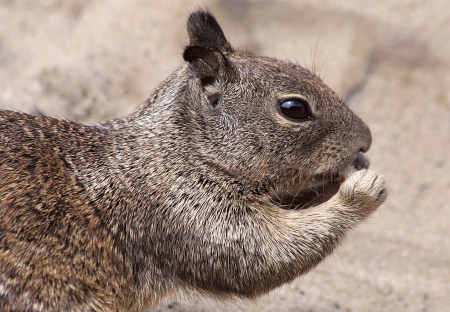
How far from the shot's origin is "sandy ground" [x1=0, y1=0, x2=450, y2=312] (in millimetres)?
6098

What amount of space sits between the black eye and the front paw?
0.51m

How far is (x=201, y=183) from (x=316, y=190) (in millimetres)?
878

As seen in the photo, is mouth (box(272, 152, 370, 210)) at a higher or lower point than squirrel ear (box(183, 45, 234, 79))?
lower

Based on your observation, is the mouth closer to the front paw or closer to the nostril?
the nostril

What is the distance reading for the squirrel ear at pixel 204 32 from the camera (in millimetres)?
3469

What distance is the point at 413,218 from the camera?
5945 mm

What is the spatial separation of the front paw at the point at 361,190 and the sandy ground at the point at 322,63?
2.40 meters

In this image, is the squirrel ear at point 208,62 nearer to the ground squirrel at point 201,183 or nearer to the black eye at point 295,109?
the ground squirrel at point 201,183

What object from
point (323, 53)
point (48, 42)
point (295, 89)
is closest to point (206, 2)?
point (323, 53)

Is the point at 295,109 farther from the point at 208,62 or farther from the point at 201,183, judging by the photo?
the point at 201,183

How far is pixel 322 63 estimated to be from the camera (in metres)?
7.05

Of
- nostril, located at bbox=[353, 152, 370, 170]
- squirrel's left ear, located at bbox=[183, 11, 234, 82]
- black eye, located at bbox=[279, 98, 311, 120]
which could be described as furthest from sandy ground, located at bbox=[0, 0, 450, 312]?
black eye, located at bbox=[279, 98, 311, 120]

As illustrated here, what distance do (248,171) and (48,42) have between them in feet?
17.7

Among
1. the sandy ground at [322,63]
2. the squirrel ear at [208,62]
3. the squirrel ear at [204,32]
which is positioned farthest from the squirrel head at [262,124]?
the sandy ground at [322,63]
